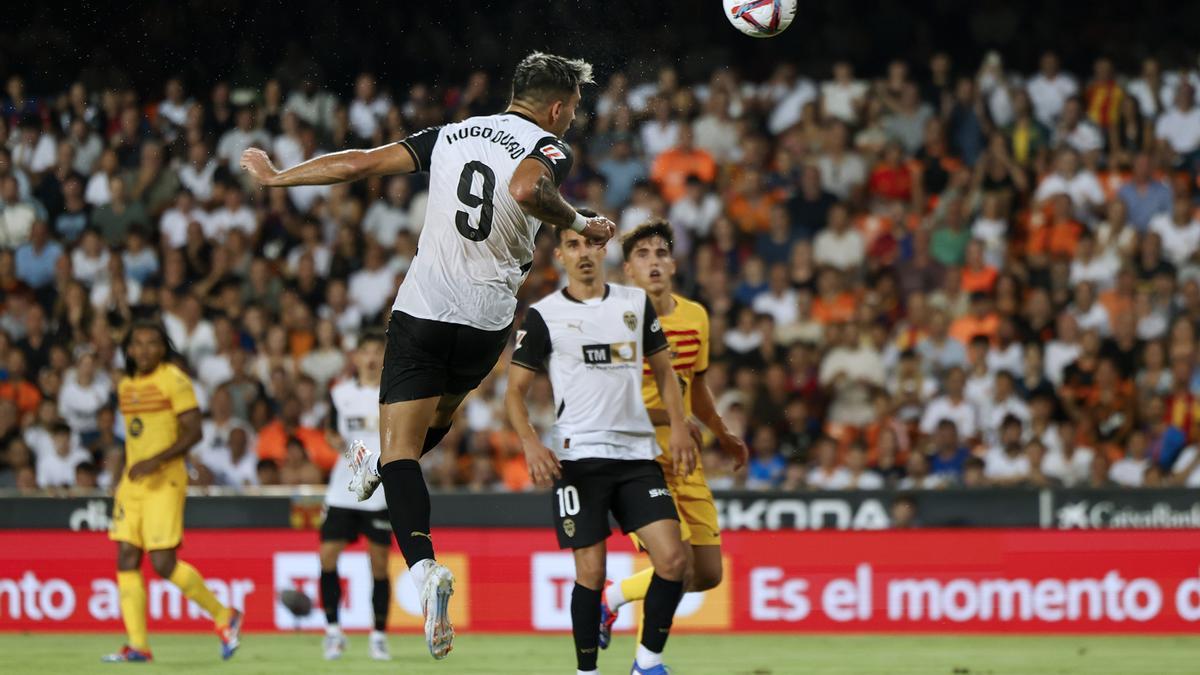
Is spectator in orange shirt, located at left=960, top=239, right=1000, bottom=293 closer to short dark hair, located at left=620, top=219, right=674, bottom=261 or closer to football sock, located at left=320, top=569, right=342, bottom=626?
football sock, located at left=320, top=569, right=342, bottom=626

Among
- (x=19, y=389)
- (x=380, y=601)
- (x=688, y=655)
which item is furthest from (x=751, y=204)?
(x=19, y=389)

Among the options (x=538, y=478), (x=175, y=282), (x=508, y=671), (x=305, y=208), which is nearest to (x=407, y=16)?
(x=305, y=208)

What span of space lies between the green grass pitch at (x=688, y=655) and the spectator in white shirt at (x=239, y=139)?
5918 mm

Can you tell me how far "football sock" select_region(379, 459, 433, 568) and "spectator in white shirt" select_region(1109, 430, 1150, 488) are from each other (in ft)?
28.4

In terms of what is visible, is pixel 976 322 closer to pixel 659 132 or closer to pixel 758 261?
pixel 758 261

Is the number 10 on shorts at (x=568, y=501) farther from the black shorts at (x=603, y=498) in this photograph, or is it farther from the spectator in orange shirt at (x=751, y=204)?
the spectator in orange shirt at (x=751, y=204)

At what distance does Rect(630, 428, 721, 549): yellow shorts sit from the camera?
9.20 m

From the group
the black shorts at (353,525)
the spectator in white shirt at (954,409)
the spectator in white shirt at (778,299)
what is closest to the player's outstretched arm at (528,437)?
the black shorts at (353,525)

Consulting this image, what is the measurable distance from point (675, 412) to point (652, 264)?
1.06 metres

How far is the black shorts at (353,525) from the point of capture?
11.7m

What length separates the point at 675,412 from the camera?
28.1 feet

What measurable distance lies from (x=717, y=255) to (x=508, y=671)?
6.49 meters

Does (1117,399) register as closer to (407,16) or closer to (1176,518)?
(1176,518)

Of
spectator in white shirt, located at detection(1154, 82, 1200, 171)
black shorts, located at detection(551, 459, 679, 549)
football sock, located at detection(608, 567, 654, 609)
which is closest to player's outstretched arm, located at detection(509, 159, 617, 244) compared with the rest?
black shorts, located at detection(551, 459, 679, 549)
